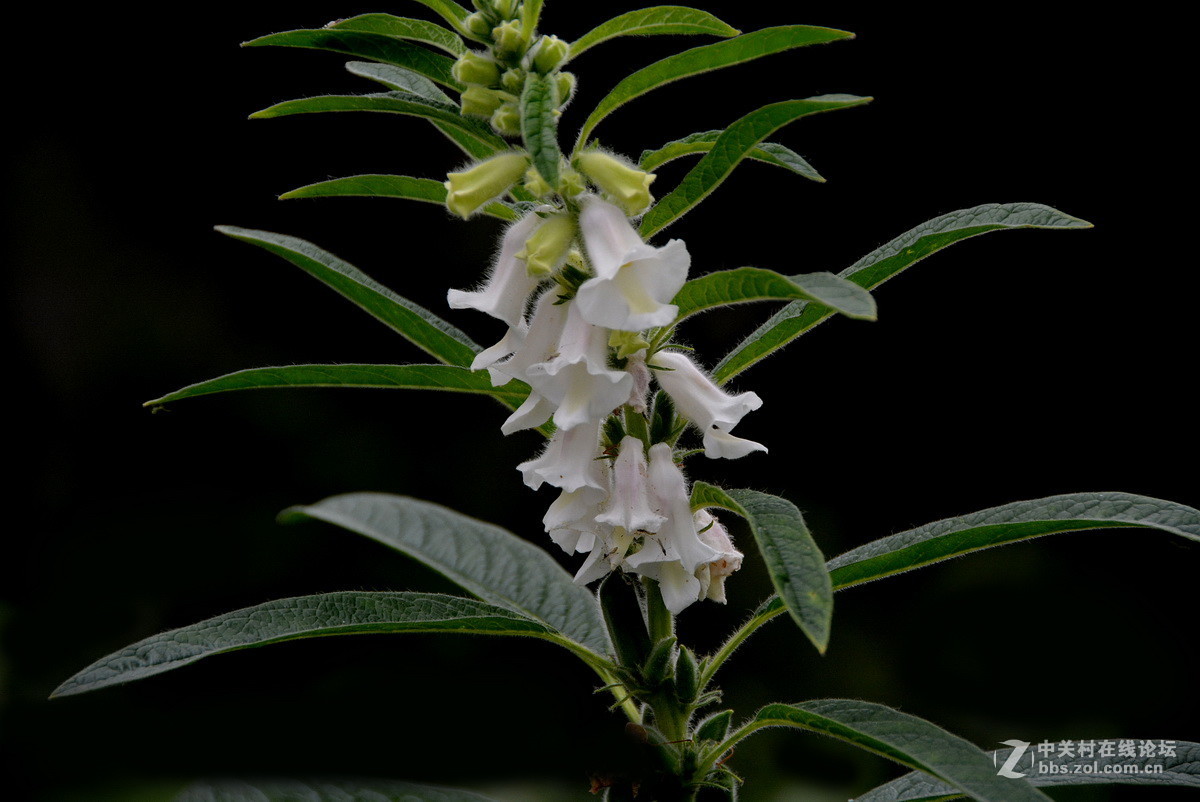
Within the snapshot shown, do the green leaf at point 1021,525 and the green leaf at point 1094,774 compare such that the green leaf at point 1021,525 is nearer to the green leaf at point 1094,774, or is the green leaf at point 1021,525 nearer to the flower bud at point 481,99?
the green leaf at point 1094,774

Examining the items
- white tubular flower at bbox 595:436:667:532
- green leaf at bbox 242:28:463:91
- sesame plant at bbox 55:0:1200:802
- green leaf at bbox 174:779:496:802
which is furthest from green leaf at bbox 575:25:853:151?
green leaf at bbox 174:779:496:802

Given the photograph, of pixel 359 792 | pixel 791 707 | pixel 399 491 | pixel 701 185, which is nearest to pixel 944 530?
pixel 791 707

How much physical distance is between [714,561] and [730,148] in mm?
303

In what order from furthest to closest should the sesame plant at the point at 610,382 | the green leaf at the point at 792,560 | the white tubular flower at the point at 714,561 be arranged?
the white tubular flower at the point at 714,561 < the sesame plant at the point at 610,382 < the green leaf at the point at 792,560

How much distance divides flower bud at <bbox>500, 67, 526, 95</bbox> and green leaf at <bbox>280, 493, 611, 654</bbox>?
0.98 ft

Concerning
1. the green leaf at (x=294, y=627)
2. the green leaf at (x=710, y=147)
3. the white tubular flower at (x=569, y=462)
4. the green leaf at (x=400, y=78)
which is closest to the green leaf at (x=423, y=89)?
the green leaf at (x=400, y=78)

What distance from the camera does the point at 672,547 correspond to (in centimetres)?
71

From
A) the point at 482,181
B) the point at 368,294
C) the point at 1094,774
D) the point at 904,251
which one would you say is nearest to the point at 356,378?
the point at 368,294

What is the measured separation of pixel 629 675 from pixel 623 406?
198 millimetres

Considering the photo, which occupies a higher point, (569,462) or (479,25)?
(479,25)

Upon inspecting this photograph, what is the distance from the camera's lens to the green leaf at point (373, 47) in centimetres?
70

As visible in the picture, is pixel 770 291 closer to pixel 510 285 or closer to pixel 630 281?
pixel 630 281

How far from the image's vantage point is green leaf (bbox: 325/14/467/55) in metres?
0.70

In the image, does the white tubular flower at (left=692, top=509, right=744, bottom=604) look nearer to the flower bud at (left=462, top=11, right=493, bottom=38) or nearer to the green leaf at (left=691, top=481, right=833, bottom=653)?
the green leaf at (left=691, top=481, right=833, bottom=653)
